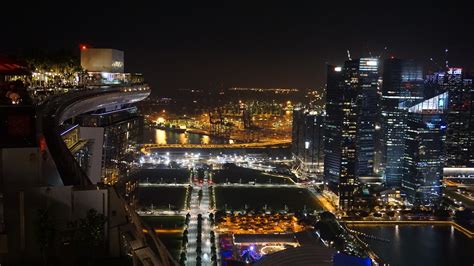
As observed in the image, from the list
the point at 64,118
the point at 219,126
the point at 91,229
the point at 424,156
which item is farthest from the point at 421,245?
the point at 219,126

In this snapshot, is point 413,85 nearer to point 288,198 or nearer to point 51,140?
point 288,198

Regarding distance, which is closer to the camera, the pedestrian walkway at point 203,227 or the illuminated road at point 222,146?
the pedestrian walkway at point 203,227

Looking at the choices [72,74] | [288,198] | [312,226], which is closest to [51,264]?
[72,74]

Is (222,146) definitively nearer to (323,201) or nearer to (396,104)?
(396,104)

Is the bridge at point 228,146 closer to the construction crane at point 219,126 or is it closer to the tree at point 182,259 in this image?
the construction crane at point 219,126

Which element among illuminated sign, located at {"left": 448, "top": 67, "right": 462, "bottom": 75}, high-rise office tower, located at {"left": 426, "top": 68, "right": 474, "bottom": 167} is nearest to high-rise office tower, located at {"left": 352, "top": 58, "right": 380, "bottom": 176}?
high-rise office tower, located at {"left": 426, "top": 68, "right": 474, "bottom": 167}


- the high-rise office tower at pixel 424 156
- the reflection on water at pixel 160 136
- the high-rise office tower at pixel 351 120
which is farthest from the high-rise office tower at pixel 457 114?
the reflection on water at pixel 160 136
